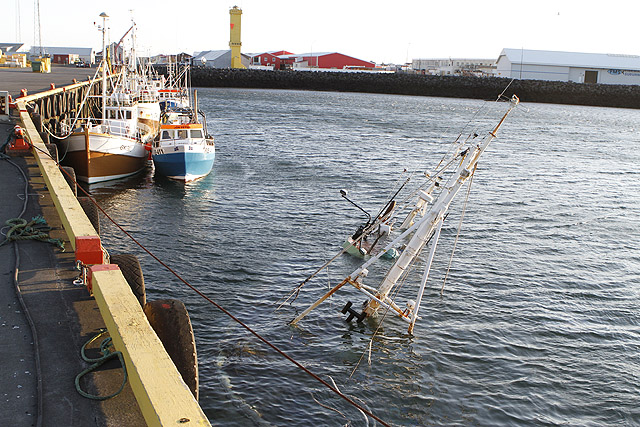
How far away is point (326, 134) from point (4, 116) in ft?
120

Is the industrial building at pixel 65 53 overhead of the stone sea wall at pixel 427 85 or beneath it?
overhead

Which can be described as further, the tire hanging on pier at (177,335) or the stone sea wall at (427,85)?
the stone sea wall at (427,85)

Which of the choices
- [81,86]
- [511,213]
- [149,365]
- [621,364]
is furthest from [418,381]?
[81,86]

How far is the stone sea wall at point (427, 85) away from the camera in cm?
11819

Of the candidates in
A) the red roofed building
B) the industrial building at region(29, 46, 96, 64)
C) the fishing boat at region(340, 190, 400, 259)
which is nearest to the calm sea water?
the fishing boat at region(340, 190, 400, 259)

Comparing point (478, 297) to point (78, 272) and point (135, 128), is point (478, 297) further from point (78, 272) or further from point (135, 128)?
point (135, 128)

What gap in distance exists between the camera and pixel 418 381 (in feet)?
42.6

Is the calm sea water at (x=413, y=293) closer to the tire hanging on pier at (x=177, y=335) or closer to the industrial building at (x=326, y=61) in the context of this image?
the tire hanging on pier at (x=177, y=335)

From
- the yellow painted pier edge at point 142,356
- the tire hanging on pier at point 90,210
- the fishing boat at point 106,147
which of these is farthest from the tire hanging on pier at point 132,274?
the fishing boat at point 106,147

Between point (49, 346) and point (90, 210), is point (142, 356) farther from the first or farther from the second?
point (90, 210)

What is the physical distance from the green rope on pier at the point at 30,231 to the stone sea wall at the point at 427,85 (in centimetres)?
11139

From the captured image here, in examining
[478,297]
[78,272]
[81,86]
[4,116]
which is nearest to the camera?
[78,272]

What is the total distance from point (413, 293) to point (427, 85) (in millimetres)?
114702

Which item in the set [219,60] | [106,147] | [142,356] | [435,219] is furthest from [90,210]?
[219,60]
